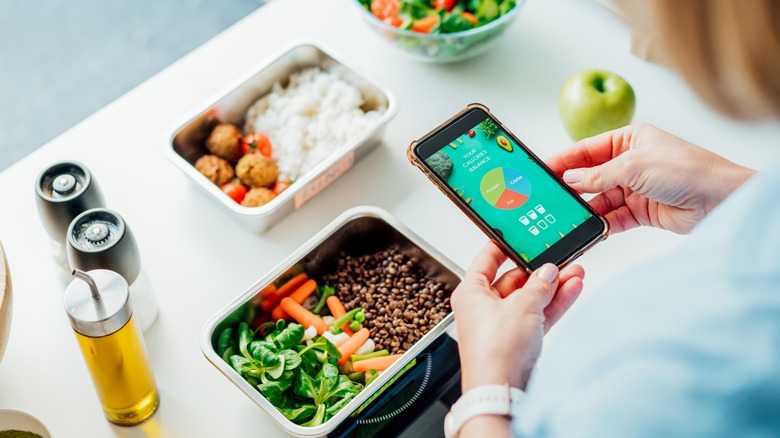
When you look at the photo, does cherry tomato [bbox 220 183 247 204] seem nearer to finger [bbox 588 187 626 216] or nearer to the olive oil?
the olive oil

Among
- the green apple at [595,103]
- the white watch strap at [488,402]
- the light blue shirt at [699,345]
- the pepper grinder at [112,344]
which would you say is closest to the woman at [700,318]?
the light blue shirt at [699,345]

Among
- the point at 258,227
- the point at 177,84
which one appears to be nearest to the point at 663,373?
the point at 258,227

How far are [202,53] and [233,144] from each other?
274 mm

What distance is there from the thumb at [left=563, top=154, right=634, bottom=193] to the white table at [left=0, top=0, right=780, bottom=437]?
0.18 metres

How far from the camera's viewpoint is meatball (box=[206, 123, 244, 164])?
1.35 metres

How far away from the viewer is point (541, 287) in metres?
0.96

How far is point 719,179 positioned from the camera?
3.43 ft

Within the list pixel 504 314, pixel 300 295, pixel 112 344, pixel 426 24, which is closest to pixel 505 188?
pixel 504 314

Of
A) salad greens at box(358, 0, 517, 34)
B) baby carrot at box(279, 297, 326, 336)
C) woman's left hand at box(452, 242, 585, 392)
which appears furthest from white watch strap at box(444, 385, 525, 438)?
salad greens at box(358, 0, 517, 34)

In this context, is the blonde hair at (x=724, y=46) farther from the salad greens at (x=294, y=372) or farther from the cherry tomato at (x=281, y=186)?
the cherry tomato at (x=281, y=186)

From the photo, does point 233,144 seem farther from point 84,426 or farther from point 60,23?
point 60,23

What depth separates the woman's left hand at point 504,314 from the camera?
2.92 ft

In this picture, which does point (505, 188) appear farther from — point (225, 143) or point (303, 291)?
point (225, 143)

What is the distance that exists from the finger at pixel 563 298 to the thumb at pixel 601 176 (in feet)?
0.52
